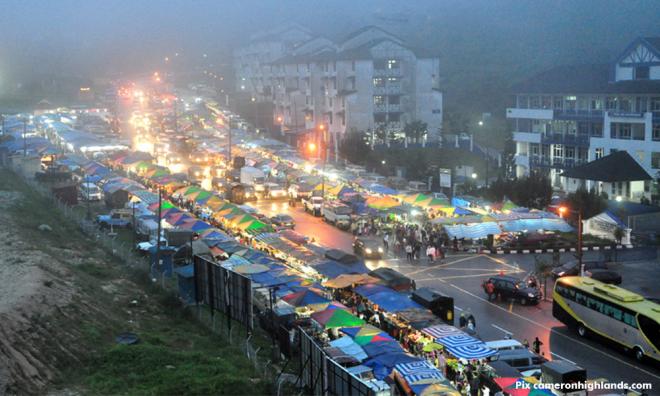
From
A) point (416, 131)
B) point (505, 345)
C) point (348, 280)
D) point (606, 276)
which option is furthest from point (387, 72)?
point (505, 345)

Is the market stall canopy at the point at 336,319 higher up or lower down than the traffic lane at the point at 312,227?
higher up

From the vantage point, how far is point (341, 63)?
71.4 metres

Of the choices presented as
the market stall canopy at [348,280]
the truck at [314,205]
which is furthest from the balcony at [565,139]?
the market stall canopy at [348,280]

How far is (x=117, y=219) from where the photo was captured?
3800 centimetres

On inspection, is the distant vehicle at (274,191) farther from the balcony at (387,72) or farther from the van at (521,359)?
the van at (521,359)

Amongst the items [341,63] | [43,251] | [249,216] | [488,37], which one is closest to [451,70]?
[488,37]

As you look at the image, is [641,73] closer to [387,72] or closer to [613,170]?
[613,170]

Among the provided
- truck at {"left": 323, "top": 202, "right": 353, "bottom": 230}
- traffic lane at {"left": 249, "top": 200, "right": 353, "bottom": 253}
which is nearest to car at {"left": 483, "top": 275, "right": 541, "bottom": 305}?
traffic lane at {"left": 249, "top": 200, "right": 353, "bottom": 253}

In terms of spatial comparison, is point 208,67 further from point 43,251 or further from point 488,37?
point 43,251

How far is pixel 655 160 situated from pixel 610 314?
27.7m

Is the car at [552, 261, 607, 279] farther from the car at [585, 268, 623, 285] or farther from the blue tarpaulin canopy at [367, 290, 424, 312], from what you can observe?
the blue tarpaulin canopy at [367, 290, 424, 312]

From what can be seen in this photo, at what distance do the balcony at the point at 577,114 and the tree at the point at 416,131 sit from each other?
15.7 m

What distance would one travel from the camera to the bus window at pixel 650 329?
1881 cm

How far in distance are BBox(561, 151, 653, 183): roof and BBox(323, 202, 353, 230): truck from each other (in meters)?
15.4
